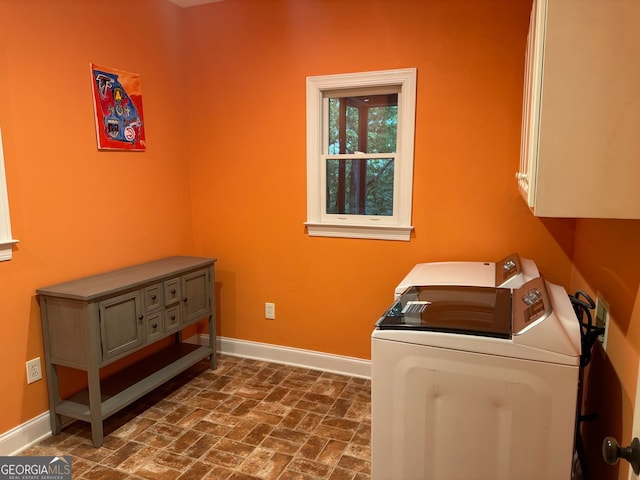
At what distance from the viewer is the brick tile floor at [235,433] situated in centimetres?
216

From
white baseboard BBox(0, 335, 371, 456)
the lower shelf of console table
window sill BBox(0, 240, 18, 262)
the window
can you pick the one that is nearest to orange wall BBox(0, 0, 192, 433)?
window sill BBox(0, 240, 18, 262)

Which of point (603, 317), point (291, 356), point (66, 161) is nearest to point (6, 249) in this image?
point (66, 161)

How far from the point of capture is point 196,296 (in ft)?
9.91

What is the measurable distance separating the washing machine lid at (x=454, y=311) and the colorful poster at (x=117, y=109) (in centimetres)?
207

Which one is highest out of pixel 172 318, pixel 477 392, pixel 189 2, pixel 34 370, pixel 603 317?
pixel 189 2

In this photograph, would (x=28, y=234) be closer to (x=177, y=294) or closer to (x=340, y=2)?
(x=177, y=294)

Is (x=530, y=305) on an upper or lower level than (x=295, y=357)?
upper

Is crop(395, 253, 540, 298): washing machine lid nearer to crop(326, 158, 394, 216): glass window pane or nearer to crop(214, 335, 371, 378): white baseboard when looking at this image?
crop(326, 158, 394, 216): glass window pane

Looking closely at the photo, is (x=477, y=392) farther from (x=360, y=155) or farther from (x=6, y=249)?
(x=6, y=249)

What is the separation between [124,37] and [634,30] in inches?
110

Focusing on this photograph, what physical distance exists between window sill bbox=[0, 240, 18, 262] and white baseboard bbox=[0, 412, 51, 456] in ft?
2.96

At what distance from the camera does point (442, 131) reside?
8.99 feet

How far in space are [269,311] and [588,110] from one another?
8.66 feet

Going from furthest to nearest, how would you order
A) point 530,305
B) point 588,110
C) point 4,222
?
point 4,222, point 530,305, point 588,110
